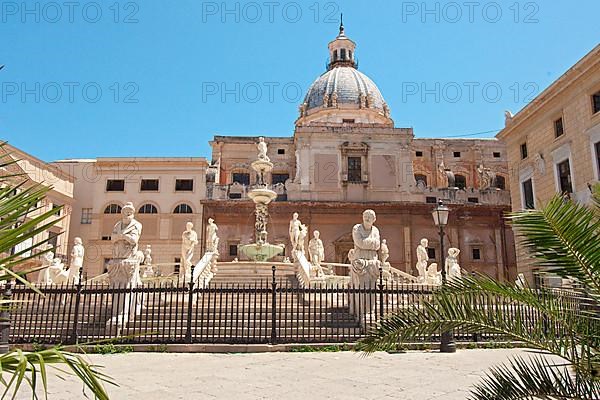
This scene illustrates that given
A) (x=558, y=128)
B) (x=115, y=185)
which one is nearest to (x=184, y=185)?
(x=115, y=185)

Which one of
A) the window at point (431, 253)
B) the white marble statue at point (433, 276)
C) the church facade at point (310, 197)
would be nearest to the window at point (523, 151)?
the white marble statue at point (433, 276)

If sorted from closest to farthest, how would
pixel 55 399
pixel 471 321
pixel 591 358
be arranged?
1. pixel 591 358
2. pixel 471 321
3. pixel 55 399

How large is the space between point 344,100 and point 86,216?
25.6 meters

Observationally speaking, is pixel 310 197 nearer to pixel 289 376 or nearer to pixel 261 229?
pixel 261 229

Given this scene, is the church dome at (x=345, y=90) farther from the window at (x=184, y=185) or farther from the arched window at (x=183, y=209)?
the arched window at (x=183, y=209)

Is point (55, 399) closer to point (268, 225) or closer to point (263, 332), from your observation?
point (263, 332)

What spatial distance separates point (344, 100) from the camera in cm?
4888

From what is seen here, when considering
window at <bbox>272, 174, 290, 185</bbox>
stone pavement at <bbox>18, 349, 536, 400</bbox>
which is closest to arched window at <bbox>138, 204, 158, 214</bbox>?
window at <bbox>272, 174, 290, 185</bbox>

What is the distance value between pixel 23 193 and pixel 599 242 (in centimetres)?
351

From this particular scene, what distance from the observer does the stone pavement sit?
5844 mm

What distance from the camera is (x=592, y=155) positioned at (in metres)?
19.3

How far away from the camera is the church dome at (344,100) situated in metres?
47.4

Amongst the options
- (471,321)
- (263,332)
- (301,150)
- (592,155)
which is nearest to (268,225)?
(301,150)

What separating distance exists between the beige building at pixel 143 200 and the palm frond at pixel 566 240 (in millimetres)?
32726
